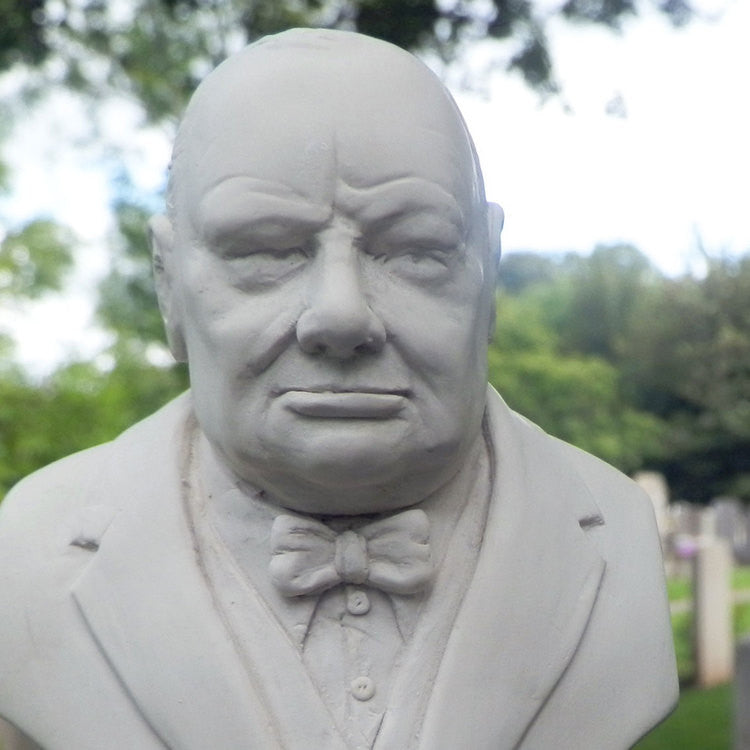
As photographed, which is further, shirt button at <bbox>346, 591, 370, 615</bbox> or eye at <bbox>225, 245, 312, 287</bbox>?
shirt button at <bbox>346, 591, 370, 615</bbox>

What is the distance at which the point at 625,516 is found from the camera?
7.56 feet

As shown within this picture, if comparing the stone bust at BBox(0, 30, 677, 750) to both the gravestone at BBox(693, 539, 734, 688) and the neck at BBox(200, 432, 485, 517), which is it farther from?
the gravestone at BBox(693, 539, 734, 688)

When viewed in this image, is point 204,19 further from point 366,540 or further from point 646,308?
point 646,308

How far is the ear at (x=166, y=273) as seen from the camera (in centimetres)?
210

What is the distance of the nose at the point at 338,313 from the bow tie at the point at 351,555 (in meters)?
0.33

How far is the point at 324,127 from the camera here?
73.5 inches

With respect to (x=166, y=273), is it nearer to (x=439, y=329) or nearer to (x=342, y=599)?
(x=439, y=329)

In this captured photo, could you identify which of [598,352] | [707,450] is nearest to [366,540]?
[707,450]

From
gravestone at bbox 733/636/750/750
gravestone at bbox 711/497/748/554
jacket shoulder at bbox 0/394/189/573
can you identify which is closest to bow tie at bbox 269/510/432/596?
jacket shoulder at bbox 0/394/189/573

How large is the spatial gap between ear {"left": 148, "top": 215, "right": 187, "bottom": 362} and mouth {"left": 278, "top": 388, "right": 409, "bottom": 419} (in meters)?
0.35

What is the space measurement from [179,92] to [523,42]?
5.10 ft

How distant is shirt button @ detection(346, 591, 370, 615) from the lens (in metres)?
1.99

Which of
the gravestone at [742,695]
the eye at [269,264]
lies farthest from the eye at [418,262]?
the gravestone at [742,695]

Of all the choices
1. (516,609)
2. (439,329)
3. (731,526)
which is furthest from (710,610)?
(731,526)
